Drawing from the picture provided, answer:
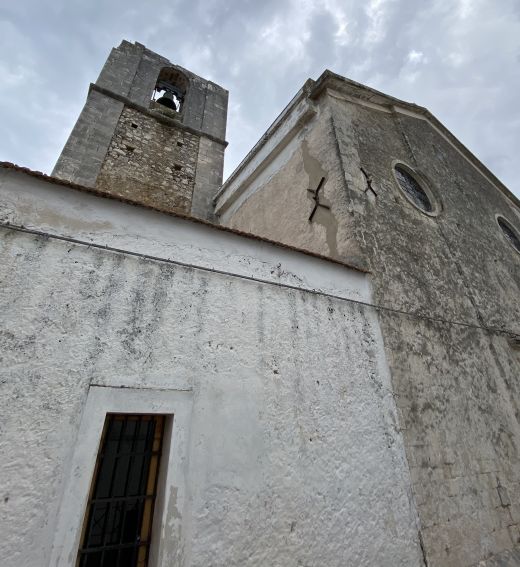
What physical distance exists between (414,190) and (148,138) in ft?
22.9

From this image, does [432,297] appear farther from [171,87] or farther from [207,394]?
[171,87]

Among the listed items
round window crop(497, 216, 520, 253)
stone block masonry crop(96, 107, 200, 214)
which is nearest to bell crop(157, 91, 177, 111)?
stone block masonry crop(96, 107, 200, 214)

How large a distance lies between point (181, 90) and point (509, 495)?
13319 millimetres

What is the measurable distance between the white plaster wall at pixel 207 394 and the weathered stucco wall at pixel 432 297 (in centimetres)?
51

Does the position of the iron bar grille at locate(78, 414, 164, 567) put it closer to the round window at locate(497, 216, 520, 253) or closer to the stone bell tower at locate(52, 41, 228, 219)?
the stone bell tower at locate(52, 41, 228, 219)

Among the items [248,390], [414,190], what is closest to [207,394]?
[248,390]

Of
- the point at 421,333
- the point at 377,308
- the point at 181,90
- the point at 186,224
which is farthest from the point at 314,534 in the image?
the point at 181,90

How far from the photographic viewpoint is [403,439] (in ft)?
9.80

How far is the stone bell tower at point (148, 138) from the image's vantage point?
289 inches

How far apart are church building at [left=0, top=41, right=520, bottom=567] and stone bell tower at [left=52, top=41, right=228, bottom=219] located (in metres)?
4.66

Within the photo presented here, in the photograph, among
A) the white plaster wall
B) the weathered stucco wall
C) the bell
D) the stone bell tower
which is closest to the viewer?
the white plaster wall

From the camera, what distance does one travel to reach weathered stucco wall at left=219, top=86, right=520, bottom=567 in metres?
3.07

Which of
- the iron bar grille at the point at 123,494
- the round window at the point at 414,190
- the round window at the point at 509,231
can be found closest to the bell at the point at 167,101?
the round window at the point at 414,190

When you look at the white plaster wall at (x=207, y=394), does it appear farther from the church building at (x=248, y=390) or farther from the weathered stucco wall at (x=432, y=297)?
the weathered stucco wall at (x=432, y=297)
